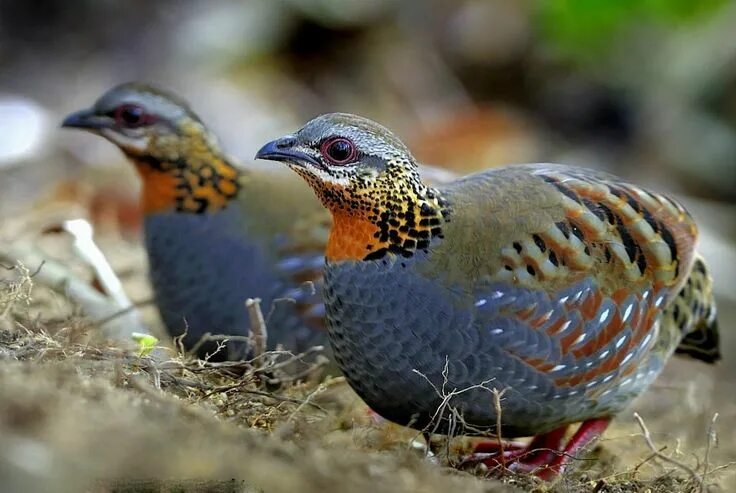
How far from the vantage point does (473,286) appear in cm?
411

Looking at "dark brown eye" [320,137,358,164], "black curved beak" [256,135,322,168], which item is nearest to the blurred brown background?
"black curved beak" [256,135,322,168]

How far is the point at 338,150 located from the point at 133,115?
2.06 m

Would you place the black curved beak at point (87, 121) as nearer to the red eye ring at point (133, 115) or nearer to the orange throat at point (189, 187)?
the red eye ring at point (133, 115)

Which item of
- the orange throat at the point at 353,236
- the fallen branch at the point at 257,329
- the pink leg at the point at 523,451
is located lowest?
the pink leg at the point at 523,451

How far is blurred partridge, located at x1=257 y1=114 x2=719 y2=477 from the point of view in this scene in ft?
13.3

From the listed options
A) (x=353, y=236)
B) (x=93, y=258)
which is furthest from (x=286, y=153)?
(x=93, y=258)

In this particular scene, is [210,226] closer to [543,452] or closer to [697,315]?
[543,452]

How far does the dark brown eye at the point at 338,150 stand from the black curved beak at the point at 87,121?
6.88 ft

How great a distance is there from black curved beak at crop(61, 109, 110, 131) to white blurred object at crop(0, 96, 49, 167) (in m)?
3.78

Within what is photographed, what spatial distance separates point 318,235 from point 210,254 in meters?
0.59

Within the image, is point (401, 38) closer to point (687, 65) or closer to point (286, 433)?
point (687, 65)

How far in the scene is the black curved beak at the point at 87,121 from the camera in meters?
5.73

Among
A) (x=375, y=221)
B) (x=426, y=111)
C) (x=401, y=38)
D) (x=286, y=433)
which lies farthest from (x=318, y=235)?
(x=401, y=38)

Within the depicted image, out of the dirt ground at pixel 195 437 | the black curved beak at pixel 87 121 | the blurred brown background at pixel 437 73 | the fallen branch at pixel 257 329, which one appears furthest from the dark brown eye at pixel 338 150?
the blurred brown background at pixel 437 73
